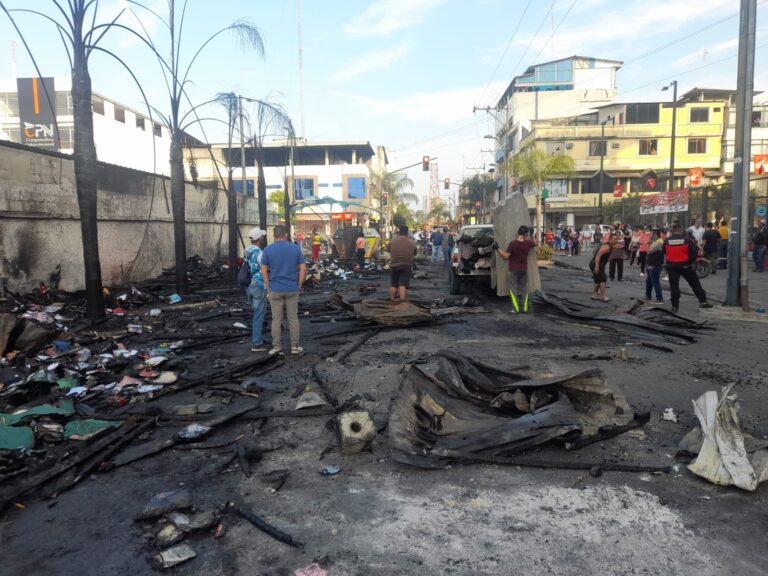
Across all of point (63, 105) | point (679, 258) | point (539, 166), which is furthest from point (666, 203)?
point (63, 105)

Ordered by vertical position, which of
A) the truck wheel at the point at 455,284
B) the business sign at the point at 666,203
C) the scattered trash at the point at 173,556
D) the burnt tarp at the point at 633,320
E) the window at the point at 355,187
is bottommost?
the scattered trash at the point at 173,556

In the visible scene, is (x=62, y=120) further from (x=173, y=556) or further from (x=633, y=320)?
(x=173, y=556)

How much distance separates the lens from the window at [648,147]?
53906mm

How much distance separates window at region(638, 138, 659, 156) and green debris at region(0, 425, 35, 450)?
196 ft

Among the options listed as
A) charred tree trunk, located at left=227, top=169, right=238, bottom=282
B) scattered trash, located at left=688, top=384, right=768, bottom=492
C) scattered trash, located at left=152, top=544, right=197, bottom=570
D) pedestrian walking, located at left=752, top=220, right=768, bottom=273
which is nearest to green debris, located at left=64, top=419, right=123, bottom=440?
scattered trash, located at left=152, top=544, right=197, bottom=570

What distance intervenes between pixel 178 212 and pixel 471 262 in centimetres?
809

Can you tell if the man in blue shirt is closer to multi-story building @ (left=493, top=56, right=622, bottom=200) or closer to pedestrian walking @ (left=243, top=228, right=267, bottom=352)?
pedestrian walking @ (left=243, top=228, right=267, bottom=352)

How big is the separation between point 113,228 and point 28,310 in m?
5.15

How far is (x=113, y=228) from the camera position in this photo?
14.4m

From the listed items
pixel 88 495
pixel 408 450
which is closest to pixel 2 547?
pixel 88 495

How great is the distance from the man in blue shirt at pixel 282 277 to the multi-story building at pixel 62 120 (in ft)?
175

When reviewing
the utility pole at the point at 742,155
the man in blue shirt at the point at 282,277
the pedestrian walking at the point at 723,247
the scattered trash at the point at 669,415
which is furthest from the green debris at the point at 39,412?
the pedestrian walking at the point at 723,247

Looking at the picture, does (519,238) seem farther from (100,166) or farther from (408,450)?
(100,166)

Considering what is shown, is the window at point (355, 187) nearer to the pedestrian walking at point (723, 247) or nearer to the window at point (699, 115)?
the window at point (699, 115)
